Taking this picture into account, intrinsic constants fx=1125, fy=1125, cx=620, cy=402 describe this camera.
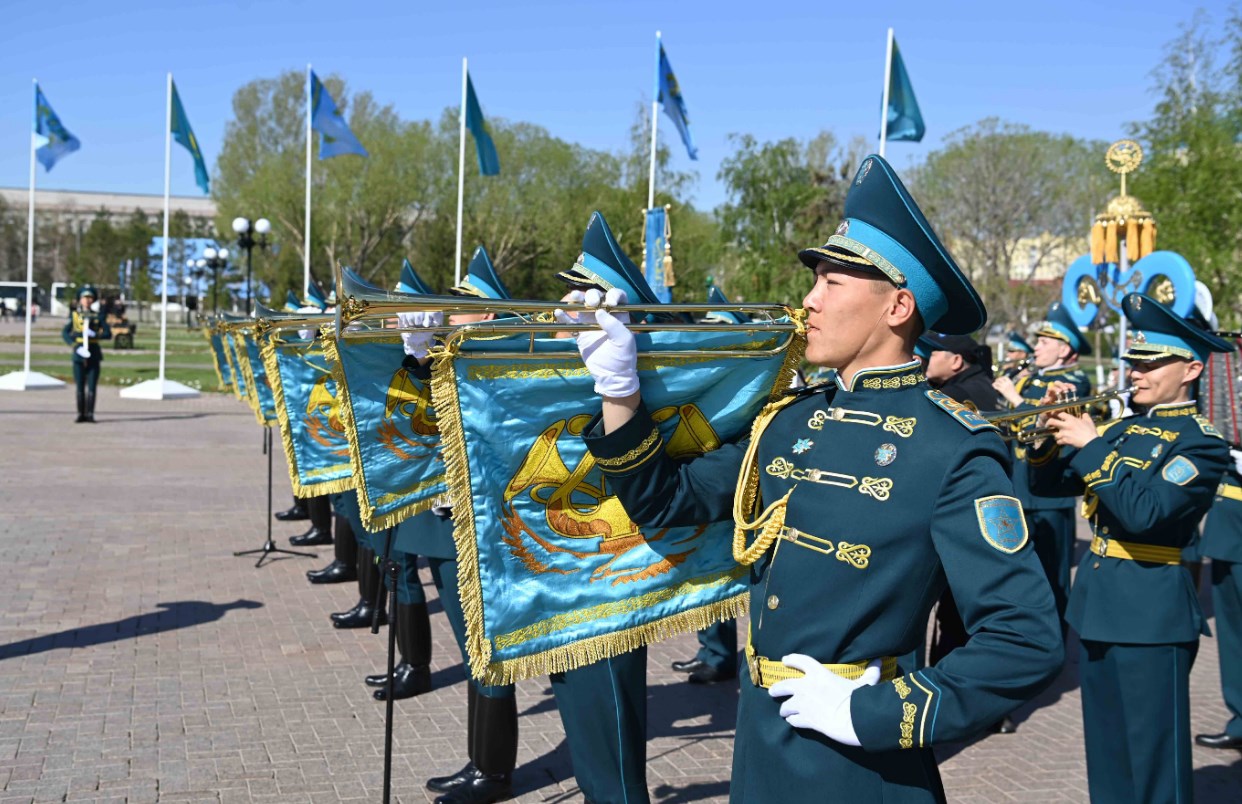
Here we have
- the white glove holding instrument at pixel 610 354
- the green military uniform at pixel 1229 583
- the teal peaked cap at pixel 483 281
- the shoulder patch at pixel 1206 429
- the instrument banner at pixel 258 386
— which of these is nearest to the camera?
the white glove holding instrument at pixel 610 354

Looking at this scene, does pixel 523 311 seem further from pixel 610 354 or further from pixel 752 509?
pixel 752 509

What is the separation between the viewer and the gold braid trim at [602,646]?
3.17m

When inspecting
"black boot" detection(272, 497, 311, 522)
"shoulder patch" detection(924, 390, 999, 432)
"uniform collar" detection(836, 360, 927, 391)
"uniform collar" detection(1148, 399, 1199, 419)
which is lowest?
"black boot" detection(272, 497, 311, 522)

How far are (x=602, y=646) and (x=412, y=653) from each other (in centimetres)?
342

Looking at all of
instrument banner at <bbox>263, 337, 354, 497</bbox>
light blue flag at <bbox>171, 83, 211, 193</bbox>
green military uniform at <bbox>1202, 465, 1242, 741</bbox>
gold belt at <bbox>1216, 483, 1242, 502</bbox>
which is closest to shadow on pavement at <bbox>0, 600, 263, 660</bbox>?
instrument banner at <bbox>263, 337, 354, 497</bbox>

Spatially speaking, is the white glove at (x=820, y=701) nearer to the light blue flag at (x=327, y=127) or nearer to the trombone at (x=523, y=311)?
the trombone at (x=523, y=311)

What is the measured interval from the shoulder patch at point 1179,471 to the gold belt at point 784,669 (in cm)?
228

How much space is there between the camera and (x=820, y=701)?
2270 millimetres

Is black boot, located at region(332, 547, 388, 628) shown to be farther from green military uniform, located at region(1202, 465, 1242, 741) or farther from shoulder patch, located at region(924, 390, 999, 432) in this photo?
shoulder patch, located at region(924, 390, 999, 432)

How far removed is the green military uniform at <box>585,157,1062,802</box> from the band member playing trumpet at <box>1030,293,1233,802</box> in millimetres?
2052

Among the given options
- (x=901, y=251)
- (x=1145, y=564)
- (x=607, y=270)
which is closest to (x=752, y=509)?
(x=901, y=251)

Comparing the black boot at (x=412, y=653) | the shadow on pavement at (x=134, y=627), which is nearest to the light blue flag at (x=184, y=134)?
the shadow on pavement at (x=134, y=627)

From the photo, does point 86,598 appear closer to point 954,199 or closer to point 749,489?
point 749,489

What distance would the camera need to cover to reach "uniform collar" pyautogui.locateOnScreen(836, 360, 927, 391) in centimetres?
259
